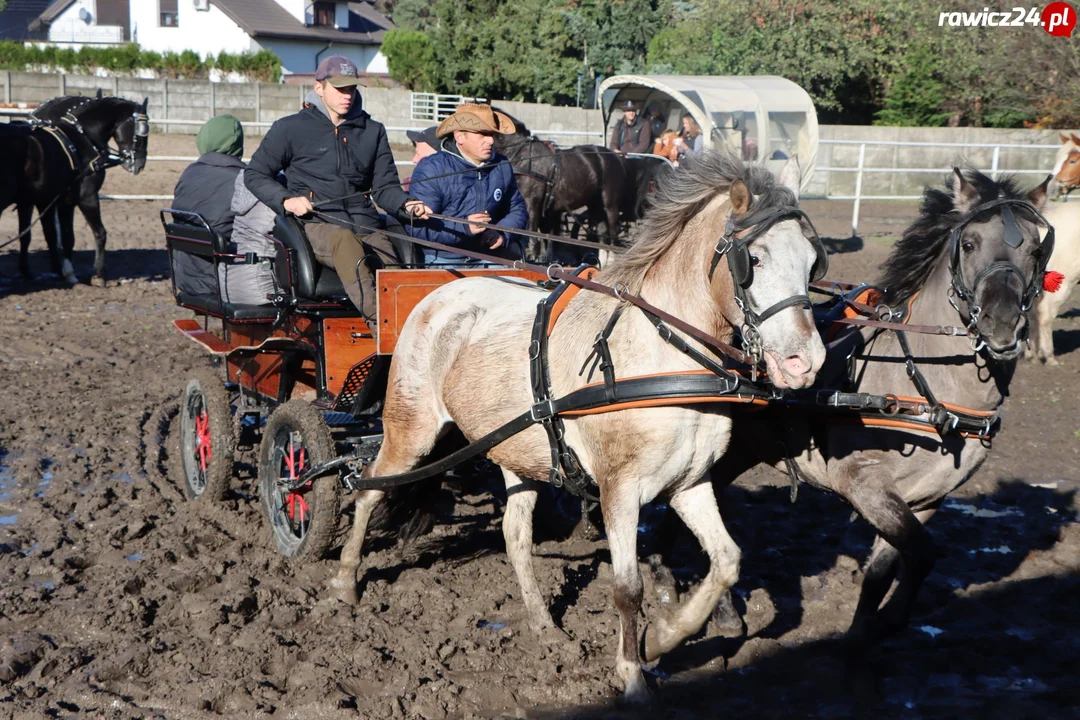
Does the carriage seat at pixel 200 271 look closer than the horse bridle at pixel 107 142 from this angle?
Yes

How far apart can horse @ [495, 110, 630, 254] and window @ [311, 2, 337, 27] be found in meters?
40.3

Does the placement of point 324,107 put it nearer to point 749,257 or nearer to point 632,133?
point 749,257

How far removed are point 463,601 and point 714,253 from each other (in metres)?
2.14

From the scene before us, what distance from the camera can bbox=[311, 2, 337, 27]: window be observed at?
5100cm

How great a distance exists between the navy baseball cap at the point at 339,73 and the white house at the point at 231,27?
41.7 metres

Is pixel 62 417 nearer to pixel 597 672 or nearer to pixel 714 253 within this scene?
pixel 597 672

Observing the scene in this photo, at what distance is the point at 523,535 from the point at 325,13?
5117 centimetres

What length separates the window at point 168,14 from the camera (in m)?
48.4

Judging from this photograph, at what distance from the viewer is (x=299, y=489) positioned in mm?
4926

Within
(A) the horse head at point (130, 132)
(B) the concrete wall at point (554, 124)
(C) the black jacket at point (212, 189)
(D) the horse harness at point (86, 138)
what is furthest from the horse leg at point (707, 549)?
(B) the concrete wall at point (554, 124)

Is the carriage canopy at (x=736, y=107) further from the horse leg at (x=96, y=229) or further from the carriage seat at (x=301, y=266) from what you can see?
the carriage seat at (x=301, y=266)

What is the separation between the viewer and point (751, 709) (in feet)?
12.5

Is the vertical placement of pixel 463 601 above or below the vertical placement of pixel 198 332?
below

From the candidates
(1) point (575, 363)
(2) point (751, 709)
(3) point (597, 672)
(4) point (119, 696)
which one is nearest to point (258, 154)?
(1) point (575, 363)
